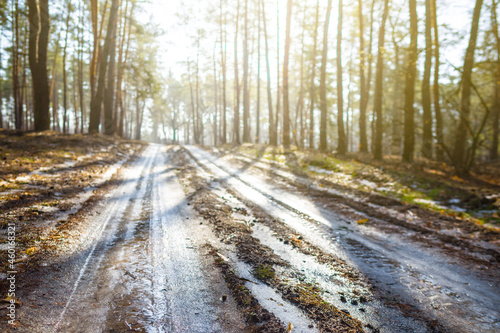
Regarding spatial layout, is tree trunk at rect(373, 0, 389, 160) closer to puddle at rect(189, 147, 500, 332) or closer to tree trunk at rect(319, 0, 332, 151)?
tree trunk at rect(319, 0, 332, 151)

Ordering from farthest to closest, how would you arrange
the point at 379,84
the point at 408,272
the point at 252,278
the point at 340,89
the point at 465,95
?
1. the point at 340,89
2. the point at 379,84
3. the point at 465,95
4. the point at 408,272
5. the point at 252,278

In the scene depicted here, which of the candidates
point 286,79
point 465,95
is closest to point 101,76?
point 286,79

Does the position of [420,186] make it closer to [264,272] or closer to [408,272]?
[408,272]

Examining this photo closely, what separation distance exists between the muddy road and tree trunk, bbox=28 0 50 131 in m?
11.3

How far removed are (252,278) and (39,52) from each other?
15.3 metres

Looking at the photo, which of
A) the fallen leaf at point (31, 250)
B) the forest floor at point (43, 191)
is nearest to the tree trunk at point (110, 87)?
the forest floor at point (43, 191)

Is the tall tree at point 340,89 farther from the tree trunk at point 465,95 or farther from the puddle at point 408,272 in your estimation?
the puddle at point 408,272

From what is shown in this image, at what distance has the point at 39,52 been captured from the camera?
1264cm

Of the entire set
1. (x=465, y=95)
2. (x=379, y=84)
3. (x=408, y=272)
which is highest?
(x=379, y=84)

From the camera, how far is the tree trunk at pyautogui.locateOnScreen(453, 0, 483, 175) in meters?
9.71

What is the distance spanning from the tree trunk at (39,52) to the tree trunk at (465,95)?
57.8 ft

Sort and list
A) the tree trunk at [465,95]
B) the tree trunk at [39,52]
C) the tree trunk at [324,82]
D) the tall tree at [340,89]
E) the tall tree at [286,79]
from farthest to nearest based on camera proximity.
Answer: the tall tree at [286,79] < the tree trunk at [324,82] < the tall tree at [340,89] < the tree trunk at [39,52] < the tree trunk at [465,95]

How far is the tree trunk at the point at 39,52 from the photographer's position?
40.7 ft

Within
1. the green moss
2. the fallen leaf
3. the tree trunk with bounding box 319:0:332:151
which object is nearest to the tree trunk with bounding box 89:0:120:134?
the tree trunk with bounding box 319:0:332:151
